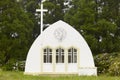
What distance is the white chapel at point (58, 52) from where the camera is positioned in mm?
23812

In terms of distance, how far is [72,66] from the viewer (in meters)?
23.9

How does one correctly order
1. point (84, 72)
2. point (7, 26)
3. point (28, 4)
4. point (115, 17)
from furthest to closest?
point (28, 4) < point (115, 17) < point (7, 26) < point (84, 72)

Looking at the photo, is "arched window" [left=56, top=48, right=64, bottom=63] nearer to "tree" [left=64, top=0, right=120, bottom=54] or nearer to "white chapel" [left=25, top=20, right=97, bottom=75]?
"white chapel" [left=25, top=20, right=97, bottom=75]

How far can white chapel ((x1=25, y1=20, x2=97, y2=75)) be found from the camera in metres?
23.8

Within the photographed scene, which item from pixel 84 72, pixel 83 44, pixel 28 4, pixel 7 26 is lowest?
pixel 84 72

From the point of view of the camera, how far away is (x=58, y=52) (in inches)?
951

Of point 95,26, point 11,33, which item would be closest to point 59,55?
point 95,26

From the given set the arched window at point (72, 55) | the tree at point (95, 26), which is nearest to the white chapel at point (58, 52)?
the arched window at point (72, 55)

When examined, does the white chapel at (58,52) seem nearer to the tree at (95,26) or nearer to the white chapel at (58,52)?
the white chapel at (58,52)

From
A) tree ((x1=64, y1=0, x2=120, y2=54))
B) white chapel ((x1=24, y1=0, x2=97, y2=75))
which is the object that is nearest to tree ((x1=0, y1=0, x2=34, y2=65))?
tree ((x1=64, y1=0, x2=120, y2=54))

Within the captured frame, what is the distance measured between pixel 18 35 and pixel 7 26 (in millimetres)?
1429

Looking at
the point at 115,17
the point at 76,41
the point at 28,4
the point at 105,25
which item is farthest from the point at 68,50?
the point at 28,4

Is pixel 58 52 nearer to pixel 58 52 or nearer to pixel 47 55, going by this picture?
pixel 58 52

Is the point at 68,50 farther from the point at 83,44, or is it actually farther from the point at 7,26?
the point at 7,26
